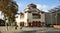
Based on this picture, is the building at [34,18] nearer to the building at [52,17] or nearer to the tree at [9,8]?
the building at [52,17]

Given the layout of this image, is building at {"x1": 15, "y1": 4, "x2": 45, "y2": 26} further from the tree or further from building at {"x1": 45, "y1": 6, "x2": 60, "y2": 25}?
the tree

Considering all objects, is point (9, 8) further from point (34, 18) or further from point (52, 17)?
point (52, 17)

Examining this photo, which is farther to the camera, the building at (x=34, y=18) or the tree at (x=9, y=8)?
the building at (x=34, y=18)

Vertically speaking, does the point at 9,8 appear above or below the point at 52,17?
above

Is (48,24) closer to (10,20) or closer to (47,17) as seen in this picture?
(47,17)

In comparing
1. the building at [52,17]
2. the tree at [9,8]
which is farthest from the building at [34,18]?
the tree at [9,8]

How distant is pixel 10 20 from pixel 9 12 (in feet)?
9.10

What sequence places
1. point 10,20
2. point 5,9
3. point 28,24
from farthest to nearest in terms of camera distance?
point 28,24, point 10,20, point 5,9

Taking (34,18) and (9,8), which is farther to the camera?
(34,18)

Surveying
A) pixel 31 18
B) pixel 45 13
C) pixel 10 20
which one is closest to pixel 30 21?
pixel 31 18

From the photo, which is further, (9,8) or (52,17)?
(52,17)

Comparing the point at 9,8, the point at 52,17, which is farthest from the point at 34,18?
the point at 9,8

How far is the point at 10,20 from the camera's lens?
141 feet

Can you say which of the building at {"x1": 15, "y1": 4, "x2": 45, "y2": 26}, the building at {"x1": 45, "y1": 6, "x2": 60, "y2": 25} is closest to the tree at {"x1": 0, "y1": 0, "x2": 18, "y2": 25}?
the building at {"x1": 15, "y1": 4, "x2": 45, "y2": 26}
